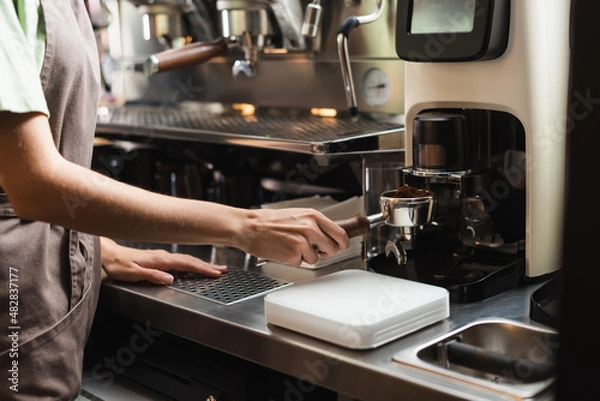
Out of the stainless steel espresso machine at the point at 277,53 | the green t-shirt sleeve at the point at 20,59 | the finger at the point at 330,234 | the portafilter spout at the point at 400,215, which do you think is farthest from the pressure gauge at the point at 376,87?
the green t-shirt sleeve at the point at 20,59

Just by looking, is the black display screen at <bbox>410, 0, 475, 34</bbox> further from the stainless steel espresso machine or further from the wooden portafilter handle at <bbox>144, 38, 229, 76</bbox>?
the wooden portafilter handle at <bbox>144, 38, 229, 76</bbox>

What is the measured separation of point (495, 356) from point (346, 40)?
2.28 ft

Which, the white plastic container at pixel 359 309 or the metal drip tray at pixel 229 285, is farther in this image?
the metal drip tray at pixel 229 285

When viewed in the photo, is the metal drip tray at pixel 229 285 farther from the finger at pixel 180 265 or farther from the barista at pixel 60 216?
the barista at pixel 60 216

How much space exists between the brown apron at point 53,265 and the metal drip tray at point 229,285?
0.19 meters

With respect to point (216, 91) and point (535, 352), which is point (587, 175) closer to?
point (535, 352)

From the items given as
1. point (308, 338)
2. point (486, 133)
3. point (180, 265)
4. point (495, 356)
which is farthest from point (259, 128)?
point (495, 356)

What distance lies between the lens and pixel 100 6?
221 centimetres

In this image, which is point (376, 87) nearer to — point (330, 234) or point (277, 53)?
point (277, 53)

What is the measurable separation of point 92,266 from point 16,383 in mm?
220

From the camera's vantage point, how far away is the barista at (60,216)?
97cm

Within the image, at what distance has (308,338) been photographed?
1.06 metres

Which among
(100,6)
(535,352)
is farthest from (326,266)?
(100,6)

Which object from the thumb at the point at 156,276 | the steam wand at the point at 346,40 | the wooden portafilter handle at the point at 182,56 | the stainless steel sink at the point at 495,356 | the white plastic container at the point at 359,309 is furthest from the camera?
the wooden portafilter handle at the point at 182,56
